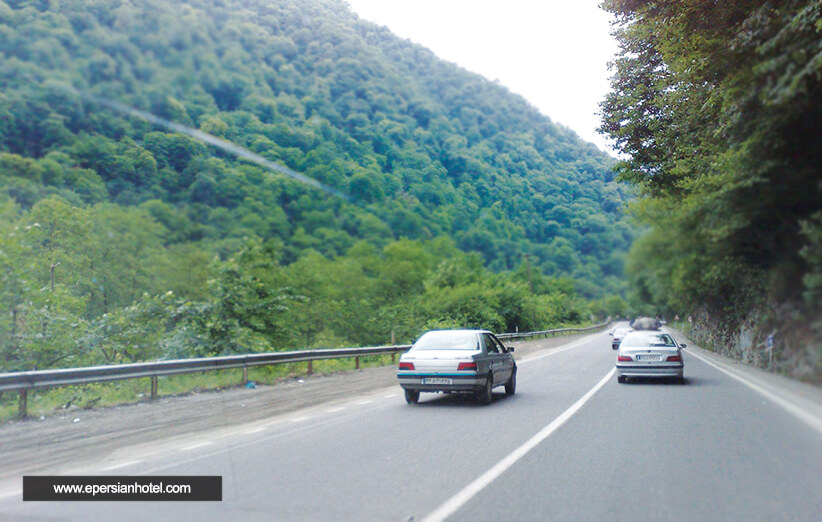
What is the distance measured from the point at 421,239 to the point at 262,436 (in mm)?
3909

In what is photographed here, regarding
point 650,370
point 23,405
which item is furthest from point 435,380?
point 23,405

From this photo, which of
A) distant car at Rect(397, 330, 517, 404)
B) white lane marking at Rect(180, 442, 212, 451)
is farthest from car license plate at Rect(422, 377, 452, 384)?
white lane marking at Rect(180, 442, 212, 451)

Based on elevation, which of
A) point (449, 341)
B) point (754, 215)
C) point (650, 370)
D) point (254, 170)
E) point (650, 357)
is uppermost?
point (254, 170)

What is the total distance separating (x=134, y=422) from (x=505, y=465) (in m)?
6.83

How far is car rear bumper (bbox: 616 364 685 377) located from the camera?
16.0 meters

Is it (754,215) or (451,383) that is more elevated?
(754,215)

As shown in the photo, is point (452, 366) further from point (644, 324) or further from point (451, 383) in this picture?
point (644, 324)

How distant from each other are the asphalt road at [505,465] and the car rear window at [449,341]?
6.25ft

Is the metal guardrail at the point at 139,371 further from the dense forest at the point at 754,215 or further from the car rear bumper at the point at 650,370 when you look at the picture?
the car rear bumper at the point at 650,370

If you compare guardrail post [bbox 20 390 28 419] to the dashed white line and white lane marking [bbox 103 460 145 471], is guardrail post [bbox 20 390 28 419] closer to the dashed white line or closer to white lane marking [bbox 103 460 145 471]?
the dashed white line

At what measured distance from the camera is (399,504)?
5.39m

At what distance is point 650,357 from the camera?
16375mm

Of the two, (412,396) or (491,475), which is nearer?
(491,475)

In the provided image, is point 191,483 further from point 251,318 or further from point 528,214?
point 251,318
